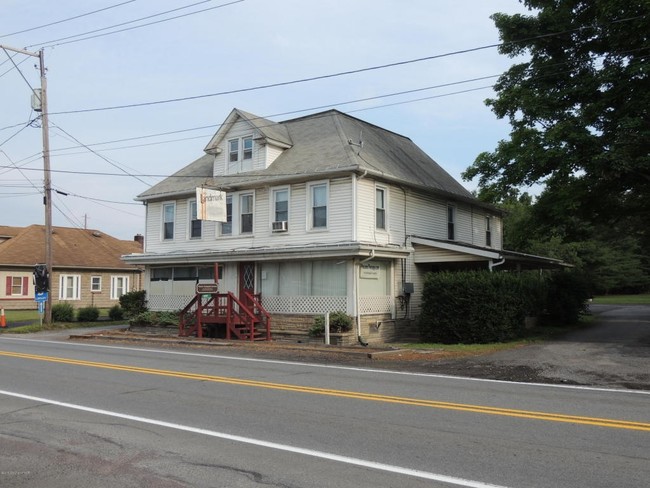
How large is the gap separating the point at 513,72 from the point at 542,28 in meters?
2.07

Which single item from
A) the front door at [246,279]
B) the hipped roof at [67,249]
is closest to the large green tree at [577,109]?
the front door at [246,279]

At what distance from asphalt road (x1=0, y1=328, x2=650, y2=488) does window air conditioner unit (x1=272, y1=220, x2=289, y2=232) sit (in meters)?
10.7

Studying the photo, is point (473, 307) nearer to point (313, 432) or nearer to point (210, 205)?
point (210, 205)

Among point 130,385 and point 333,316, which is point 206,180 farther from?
point 130,385

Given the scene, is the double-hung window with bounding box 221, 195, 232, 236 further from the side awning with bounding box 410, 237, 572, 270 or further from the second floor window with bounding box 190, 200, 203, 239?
the side awning with bounding box 410, 237, 572, 270

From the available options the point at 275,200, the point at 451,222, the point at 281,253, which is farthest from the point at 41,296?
A: the point at 451,222

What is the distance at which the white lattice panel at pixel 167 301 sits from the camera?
2572cm

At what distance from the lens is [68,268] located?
43.1 m

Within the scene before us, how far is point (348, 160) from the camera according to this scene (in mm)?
21391

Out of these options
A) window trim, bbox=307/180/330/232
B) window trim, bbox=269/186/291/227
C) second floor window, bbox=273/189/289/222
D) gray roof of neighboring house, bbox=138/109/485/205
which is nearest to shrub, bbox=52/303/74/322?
gray roof of neighboring house, bbox=138/109/485/205

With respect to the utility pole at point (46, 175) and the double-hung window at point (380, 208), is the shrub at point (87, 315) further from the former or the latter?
the double-hung window at point (380, 208)

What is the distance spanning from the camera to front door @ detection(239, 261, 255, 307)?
2392 centimetres

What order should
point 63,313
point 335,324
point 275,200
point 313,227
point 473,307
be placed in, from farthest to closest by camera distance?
point 63,313
point 275,200
point 313,227
point 335,324
point 473,307

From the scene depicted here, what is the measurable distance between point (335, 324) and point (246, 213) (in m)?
6.63
